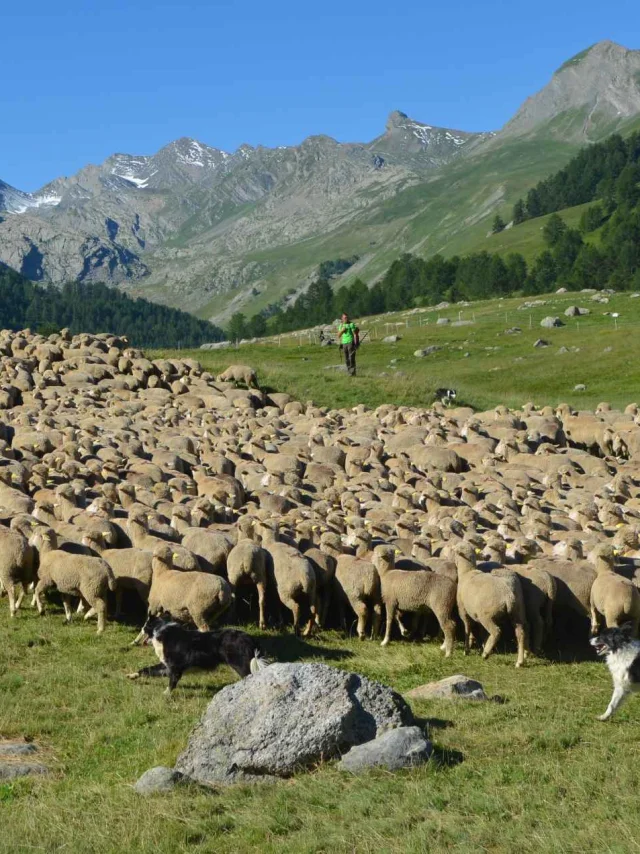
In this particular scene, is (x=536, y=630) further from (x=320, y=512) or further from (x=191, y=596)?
(x=320, y=512)

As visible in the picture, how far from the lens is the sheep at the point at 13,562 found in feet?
62.9

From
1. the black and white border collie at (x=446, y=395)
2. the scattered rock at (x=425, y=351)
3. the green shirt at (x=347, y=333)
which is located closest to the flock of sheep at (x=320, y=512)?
the black and white border collie at (x=446, y=395)

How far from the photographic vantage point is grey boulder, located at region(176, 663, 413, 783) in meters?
11.5

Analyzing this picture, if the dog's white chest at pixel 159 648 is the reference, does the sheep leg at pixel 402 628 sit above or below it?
below

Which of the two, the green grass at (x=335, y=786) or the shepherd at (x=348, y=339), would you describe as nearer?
the green grass at (x=335, y=786)

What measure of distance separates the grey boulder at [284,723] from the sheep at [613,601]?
651 cm

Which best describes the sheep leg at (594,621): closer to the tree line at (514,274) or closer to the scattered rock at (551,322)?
the scattered rock at (551,322)

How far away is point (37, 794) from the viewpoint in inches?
451

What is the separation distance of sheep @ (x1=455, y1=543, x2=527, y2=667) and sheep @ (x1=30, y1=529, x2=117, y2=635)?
6.34 metres

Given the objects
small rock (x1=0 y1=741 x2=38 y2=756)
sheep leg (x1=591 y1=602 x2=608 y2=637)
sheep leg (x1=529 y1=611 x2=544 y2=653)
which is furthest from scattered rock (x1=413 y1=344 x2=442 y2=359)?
small rock (x1=0 y1=741 x2=38 y2=756)

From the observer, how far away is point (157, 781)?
36.6ft

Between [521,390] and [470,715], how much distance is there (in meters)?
46.4

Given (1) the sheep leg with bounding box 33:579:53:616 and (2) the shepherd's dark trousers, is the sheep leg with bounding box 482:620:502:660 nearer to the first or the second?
(1) the sheep leg with bounding box 33:579:53:616

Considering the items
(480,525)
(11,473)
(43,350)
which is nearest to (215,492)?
(11,473)
